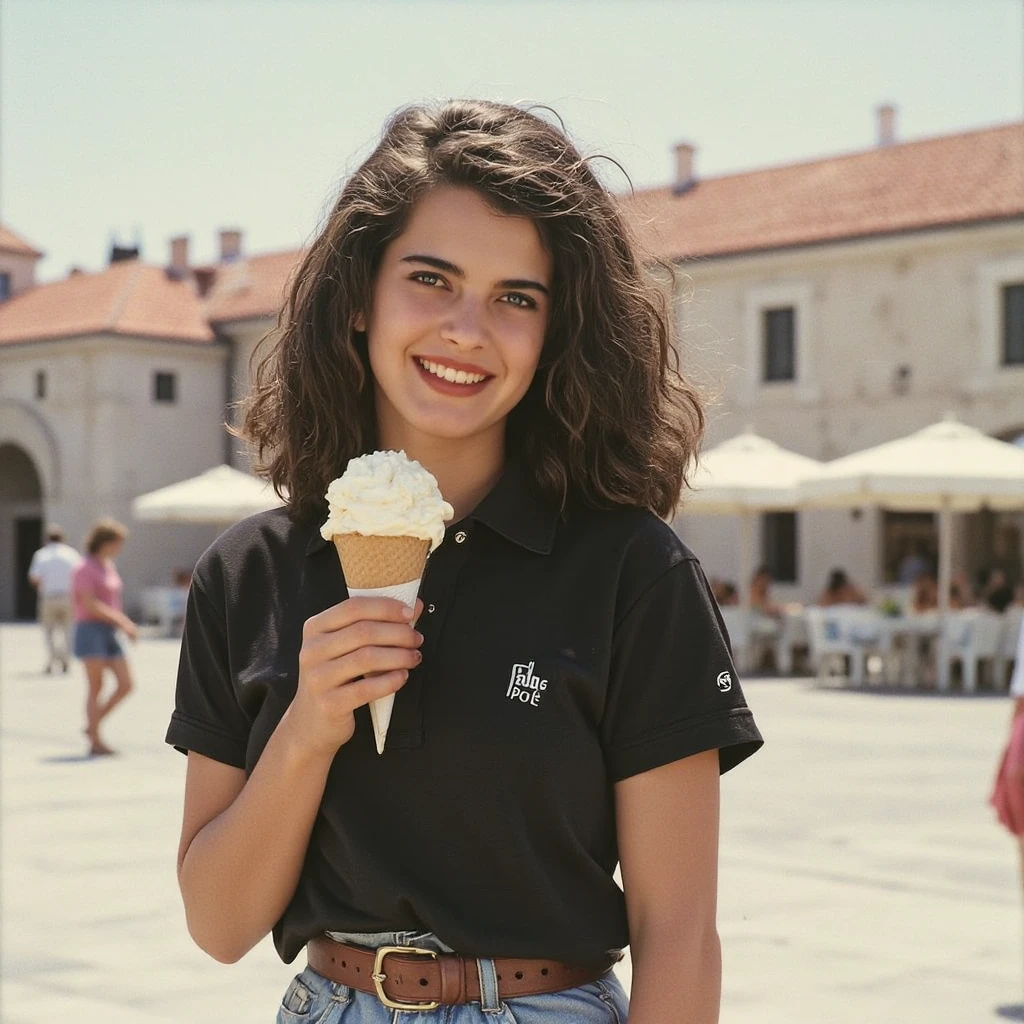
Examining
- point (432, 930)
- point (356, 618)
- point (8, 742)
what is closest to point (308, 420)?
point (356, 618)

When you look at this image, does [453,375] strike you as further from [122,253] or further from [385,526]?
[122,253]

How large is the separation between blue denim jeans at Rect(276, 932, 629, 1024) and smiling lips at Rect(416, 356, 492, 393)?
70 cm

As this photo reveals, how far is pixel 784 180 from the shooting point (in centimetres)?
3288

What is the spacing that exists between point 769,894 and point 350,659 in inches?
236

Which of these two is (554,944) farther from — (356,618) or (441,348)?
(441,348)

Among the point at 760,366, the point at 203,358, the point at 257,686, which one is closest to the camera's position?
the point at 257,686

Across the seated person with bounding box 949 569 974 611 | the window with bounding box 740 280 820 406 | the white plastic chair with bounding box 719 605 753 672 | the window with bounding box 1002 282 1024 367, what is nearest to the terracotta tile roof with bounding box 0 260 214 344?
the window with bounding box 740 280 820 406

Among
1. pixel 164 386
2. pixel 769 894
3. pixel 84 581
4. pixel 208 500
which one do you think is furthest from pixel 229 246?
pixel 769 894

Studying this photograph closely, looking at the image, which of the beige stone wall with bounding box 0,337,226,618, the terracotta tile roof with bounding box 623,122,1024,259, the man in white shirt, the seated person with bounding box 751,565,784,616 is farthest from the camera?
the beige stone wall with bounding box 0,337,226,618

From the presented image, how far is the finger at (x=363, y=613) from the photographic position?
195cm

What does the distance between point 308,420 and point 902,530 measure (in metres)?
27.1

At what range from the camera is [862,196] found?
30.5 m

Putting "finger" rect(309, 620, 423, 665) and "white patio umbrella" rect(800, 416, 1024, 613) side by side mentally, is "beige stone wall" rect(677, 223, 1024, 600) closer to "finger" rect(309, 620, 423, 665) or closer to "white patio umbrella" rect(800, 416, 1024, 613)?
"white patio umbrella" rect(800, 416, 1024, 613)

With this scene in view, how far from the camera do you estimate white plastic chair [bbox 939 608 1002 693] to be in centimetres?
1972
